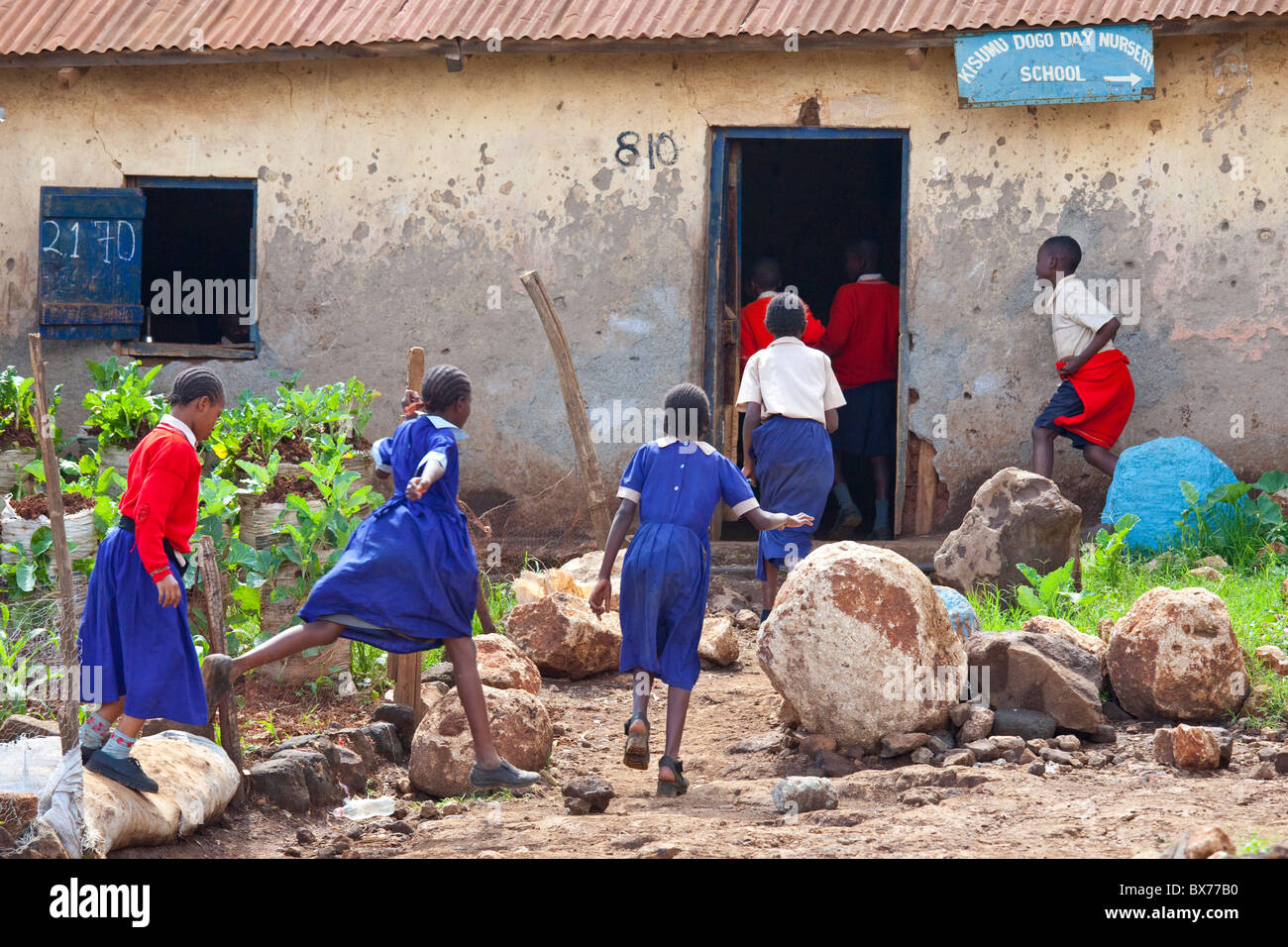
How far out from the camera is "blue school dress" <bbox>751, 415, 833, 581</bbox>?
6305 mm

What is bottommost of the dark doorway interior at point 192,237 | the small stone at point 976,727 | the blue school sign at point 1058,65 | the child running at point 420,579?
the small stone at point 976,727

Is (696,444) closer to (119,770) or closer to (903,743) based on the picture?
(903,743)

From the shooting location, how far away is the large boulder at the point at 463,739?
4.68 metres

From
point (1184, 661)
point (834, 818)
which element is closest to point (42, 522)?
point (834, 818)

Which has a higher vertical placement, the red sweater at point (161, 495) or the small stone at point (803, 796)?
the red sweater at point (161, 495)

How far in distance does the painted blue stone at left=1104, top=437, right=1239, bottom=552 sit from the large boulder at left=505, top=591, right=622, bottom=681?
2963 millimetres

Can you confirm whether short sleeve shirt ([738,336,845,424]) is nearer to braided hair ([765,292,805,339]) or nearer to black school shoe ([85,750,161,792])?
braided hair ([765,292,805,339])

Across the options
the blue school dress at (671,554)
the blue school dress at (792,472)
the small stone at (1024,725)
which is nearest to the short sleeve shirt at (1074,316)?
the blue school dress at (792,472)

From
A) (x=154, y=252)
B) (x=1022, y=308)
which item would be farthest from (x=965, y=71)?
(x=154, y=252)

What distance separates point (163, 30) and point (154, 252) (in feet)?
13.6

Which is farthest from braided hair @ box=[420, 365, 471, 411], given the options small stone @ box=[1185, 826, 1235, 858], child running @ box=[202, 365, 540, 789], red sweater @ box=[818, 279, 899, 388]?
red sweater @ box=[818, 279, 899, 388]

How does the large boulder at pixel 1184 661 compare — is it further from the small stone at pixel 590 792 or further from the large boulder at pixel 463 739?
the large boulder at pixel 463 739

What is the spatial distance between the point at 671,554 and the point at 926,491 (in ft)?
12.2

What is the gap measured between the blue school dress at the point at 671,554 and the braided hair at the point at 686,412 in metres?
0.07
